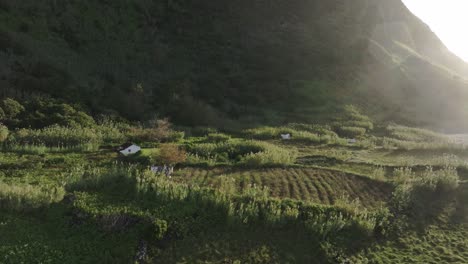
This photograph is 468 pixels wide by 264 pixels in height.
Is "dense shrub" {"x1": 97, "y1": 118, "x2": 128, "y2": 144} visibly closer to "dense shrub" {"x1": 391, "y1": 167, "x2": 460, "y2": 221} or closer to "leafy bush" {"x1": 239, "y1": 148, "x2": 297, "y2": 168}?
"leafy bush" {"x1": 239, "y1": 148, "x2": 297, "y2": 168}

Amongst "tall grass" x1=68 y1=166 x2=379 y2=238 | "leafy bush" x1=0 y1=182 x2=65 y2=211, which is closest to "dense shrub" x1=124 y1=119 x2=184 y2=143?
"tall grass" x1=68 y1=166 x2=379 y2=238

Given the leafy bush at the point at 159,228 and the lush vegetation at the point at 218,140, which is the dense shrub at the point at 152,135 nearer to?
the lush vegetation at the point at 218,140

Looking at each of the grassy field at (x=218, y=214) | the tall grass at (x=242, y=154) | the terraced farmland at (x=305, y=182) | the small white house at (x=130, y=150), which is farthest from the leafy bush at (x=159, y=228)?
the small white house at (x=130, y=150)

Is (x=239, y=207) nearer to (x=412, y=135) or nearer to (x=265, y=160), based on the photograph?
(x=265, y=160)

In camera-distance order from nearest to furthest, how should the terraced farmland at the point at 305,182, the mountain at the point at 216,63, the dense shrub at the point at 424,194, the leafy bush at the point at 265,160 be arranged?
the dense shrub at the point at 424,194, the terraced farmland at the point at 305,182, the leafy bush at the point at 265,160, the mountain at the point at 216,63

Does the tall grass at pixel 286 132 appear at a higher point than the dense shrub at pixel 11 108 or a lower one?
lower

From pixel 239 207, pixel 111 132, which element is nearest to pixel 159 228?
pixel 239 207
